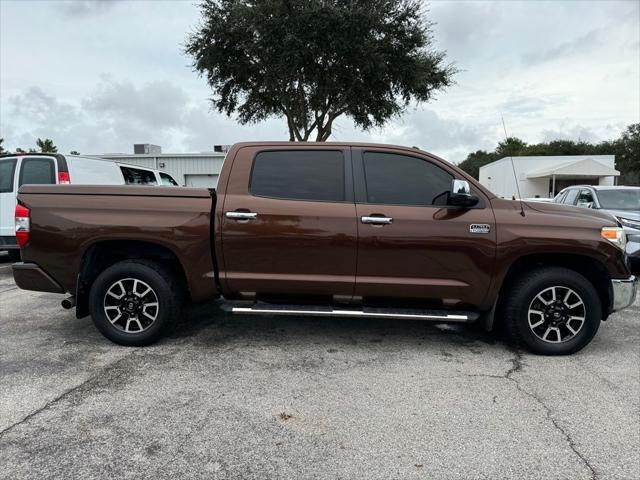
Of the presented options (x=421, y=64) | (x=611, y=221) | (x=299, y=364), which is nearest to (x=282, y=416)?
(x=299, y=364)

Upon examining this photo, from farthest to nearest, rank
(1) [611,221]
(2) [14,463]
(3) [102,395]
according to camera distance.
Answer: (1) [611,221] < (3) [102,395] < (2) [14,463]

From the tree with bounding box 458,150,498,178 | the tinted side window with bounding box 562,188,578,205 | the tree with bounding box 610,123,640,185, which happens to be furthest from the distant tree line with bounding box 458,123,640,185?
the tinted side window with bounding box 562,188,578,205

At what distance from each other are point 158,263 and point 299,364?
1.68 m

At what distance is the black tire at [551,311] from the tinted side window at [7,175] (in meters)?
8.23

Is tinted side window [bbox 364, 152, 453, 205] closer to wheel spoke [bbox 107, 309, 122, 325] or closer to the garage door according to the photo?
wheel spoke [bbox 107, 309, 122, 325]

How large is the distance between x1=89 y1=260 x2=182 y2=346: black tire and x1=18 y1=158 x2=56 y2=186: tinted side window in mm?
4504

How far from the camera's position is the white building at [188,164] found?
23.7 metres

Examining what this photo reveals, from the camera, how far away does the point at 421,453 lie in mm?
2738

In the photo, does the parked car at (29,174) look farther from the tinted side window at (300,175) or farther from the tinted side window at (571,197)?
the tinted side window at (571,197)

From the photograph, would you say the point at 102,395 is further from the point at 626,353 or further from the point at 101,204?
the point at 626,353

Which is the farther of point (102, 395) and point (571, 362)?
point (571, 362)

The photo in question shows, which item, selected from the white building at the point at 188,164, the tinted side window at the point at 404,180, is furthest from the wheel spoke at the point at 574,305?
the white building at the point at 188,164

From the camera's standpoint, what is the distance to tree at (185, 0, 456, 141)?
1503cm

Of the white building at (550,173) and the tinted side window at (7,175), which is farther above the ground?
the white building at (550,173)
